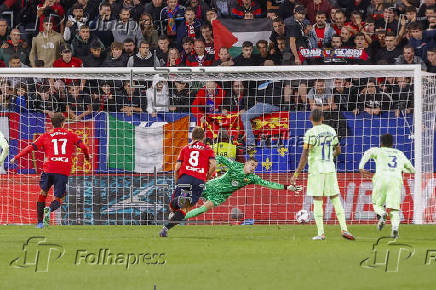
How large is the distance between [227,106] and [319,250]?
7.55 metres

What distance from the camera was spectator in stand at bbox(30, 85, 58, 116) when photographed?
2050cm

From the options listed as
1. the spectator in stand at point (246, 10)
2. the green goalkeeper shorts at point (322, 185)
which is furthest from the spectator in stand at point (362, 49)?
the green goalkeeper shorts at point (322, 185)

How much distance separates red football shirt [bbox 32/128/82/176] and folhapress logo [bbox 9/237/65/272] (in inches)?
110

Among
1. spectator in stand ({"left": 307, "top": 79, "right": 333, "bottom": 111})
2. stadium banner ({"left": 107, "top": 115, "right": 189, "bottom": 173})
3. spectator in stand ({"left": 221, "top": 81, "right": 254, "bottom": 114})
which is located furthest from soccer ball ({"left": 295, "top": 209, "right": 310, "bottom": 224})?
stadium banner ({"left": 107, "top": 115, "right": 189, "bottom": 173})

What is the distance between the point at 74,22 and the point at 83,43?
95 cm

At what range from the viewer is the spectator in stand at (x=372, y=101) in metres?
19.9

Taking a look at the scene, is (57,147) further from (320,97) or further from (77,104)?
(320,97)

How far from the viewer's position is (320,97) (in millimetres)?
20359

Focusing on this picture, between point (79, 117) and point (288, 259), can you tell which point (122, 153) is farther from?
point (288, 259)

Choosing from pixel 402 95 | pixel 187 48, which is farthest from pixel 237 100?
pixel 402 95

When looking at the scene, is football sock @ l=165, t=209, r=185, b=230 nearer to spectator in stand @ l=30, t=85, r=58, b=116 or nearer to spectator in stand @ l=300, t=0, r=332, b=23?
spectator in stand @ l=30, t=85, r=58, b=116

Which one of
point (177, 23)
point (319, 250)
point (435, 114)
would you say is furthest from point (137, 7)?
point (319, 250)

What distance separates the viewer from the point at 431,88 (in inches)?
801

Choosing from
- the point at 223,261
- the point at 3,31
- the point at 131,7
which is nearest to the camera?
the point at 223,261
